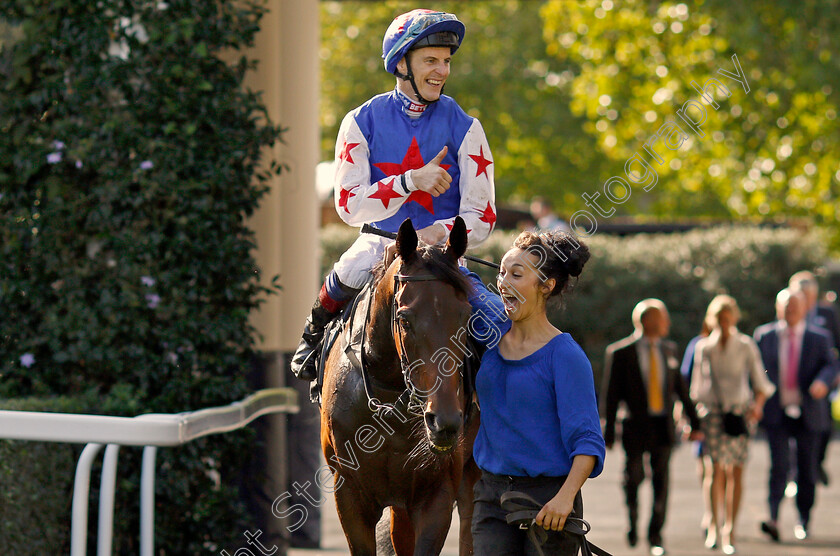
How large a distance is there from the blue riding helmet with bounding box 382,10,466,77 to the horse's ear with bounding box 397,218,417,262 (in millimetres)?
849

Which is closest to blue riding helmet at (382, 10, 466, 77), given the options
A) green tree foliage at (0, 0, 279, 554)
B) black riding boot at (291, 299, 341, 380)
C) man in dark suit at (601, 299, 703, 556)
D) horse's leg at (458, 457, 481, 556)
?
black riding boot at (291, 299, 341, 380)

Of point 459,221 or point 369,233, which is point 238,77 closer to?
point 369,233

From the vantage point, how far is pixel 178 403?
6156mm

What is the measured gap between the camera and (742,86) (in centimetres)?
1678

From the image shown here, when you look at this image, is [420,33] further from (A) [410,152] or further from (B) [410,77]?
(A) [410,152]

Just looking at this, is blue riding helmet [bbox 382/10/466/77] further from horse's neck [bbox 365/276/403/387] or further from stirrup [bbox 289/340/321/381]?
stirrup [bbox 289/340/321/381]

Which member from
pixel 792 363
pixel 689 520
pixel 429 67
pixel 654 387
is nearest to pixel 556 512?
pixel 429 67

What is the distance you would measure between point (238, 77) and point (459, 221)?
3.08m

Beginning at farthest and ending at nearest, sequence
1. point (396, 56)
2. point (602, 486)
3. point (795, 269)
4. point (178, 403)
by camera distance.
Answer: point (795, 269) → point (602, 486) → point (178, 403) → point (396, 56)

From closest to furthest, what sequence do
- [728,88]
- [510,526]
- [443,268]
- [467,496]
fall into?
[443,268], [510,526], [467,496], [728,88]

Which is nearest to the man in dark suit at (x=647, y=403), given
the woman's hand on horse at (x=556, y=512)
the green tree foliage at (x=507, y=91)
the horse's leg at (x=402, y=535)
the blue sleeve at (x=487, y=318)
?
the horse's leg at (x=402, y=535)

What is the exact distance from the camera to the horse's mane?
3607 mm

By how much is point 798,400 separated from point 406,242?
6.63 m

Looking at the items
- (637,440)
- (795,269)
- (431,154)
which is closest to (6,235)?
(431,154)
